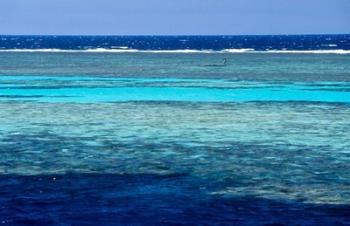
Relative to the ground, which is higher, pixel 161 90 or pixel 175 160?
pixel 175 160

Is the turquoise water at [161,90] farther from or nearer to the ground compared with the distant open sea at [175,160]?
nearer to the ground

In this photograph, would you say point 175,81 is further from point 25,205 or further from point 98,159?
point 25,205

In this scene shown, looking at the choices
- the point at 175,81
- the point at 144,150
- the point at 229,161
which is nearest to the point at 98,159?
the point at 144,150

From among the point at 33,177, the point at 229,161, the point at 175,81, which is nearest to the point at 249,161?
the point at 229,161

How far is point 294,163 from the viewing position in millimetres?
18266

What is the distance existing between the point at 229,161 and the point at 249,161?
0.46m

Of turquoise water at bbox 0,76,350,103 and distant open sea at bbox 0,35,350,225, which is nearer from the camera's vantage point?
distant open sea at bbox 0,35,350,225

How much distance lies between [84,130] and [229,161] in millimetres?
7051

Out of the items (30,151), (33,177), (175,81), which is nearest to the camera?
(33,177)

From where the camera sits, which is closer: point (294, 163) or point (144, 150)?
point (294, 163)

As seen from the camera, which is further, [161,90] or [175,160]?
[161,90]

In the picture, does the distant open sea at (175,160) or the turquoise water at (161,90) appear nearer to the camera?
the distant open sea at (175,160)

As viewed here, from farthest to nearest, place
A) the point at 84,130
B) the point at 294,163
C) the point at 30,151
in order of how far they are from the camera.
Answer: the point at 84,130 < the point at 30,151 < the point at 294,163

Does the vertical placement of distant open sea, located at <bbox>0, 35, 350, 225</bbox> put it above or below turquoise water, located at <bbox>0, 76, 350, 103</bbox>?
above
